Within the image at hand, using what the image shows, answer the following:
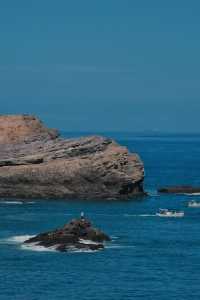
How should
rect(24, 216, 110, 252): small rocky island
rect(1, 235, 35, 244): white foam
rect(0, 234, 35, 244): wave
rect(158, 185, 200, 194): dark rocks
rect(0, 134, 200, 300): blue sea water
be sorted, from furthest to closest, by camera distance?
rect(158, 185, 200, 194): dark rocks
rect(1, 235, 35, 244): white foam
rect(0, 234, 35, 244): wave
rect(24, 216, 110, 252): small rocky island
rect(0, 134, 200, 300): blue sea water

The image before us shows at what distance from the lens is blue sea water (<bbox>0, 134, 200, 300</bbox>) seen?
88.7m

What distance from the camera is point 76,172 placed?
15038 centimetres

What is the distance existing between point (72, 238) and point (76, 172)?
42.9 metres

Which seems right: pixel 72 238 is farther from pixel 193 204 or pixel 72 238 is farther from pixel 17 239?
pixel 193 204

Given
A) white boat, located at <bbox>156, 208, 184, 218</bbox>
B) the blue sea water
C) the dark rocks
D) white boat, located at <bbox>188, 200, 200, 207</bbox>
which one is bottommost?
the blue sea water

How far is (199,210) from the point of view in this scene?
142m

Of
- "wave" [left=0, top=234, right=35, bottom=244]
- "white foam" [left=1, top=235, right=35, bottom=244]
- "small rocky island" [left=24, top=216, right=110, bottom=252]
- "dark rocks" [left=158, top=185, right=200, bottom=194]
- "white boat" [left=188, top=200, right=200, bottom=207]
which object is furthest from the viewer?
"dark rocks" [left=158, top=185, right=200, bottom=194]

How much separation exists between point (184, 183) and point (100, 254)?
8953 cm


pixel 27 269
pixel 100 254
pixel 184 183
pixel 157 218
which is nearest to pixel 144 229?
pixel 157 218

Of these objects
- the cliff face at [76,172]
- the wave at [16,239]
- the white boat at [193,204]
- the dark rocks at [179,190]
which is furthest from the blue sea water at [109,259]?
the dark rocks at [179,190]

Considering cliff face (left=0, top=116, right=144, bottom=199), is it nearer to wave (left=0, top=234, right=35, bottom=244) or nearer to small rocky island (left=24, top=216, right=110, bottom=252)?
wave (left=0, top=234, right=35, bottom=244)

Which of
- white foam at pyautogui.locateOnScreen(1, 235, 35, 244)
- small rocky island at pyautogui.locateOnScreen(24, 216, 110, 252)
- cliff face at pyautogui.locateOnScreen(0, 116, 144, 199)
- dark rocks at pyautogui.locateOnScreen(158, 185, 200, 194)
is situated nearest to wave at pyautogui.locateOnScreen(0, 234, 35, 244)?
white foam at pyautogui.locateOnScreen(1, 235, 35, 244)

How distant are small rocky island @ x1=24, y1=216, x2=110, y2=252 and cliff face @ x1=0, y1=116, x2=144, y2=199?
4063cm

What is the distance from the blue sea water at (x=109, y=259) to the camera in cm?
8869
